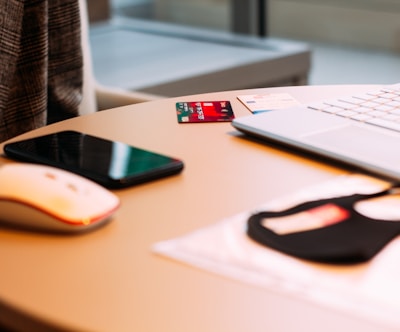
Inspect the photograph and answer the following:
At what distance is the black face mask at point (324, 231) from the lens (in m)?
0.51

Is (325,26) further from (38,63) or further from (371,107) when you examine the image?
(371,107)

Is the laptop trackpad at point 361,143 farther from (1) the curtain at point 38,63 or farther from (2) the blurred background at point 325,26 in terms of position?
(2) the blurred background at point 325,26

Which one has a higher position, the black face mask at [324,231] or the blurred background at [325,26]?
the black face mask at [324,231]

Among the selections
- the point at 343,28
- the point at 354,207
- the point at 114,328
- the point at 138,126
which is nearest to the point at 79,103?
the point at 138,126

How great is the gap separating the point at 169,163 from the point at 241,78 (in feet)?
5.14

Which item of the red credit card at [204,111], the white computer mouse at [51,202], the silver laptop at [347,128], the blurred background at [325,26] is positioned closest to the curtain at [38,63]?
the red credit card at [204,111]

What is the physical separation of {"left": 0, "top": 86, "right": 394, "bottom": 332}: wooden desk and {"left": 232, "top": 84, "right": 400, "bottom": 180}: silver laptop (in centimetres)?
2

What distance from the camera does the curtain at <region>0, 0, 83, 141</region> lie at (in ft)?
3.76

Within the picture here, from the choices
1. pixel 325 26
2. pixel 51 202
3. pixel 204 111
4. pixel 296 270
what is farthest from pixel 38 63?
pixel 325 26

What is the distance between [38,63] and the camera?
1.19 m

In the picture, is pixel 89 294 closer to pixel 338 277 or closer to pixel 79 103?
pixel 338 277

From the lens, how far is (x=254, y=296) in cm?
47

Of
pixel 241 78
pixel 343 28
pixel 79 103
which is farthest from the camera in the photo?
pixel 343 28

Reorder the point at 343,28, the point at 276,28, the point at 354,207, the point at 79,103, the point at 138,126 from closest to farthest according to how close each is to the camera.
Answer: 1. the point at 354,207
2. the point at 138,126
3. the point at 79,103
4. the point at 343,28
5. the point at 276,28
